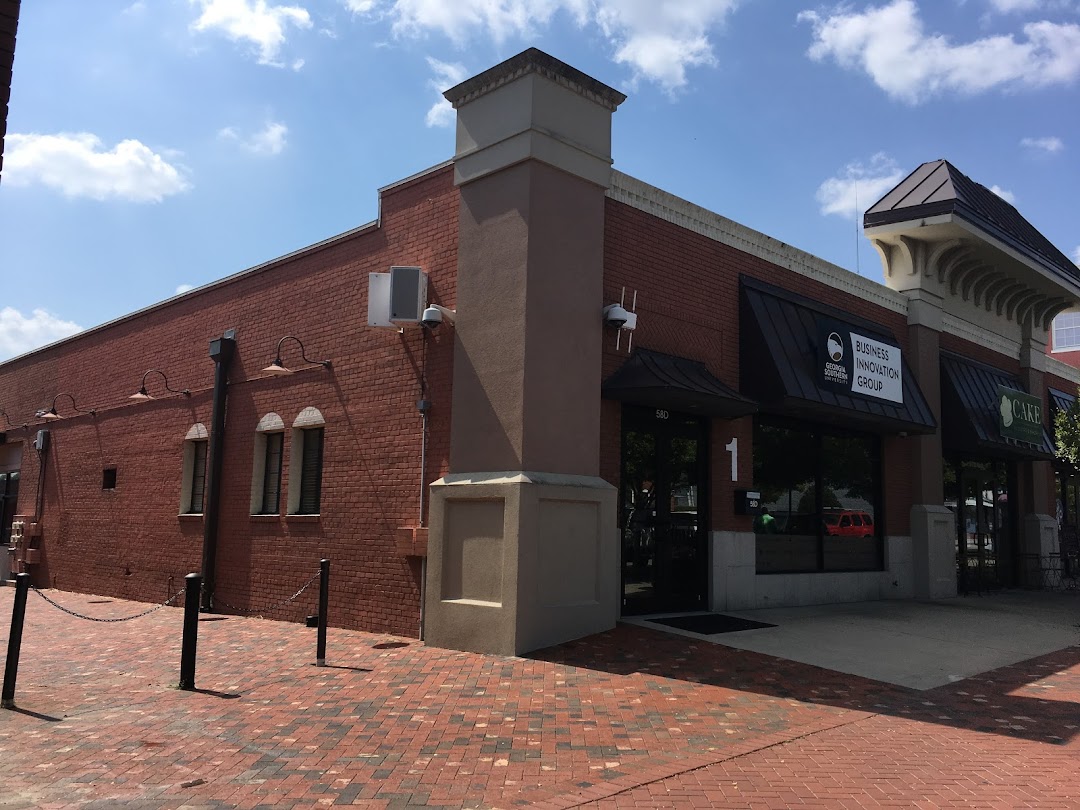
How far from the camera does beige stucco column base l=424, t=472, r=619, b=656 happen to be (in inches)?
364

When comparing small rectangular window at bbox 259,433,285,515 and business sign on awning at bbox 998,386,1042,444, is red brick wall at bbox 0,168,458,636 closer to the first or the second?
small rectangular window at bbox 259,433,285,515

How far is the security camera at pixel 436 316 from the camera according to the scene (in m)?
10.6

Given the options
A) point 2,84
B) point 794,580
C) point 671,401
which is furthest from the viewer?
point 794,580

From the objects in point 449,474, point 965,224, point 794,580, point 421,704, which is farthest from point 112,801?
point 965,224

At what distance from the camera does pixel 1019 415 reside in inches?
715

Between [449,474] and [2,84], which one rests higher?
[2,84]

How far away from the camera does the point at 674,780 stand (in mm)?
5391

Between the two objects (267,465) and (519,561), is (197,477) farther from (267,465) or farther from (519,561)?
(519,561)

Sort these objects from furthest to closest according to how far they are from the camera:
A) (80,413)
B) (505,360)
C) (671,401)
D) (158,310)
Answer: (80,413), (158,310), (671,401), (505,360)

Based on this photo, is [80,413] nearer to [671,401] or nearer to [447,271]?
[447,271]

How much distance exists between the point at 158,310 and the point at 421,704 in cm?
1262

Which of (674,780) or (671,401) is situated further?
(671,401)

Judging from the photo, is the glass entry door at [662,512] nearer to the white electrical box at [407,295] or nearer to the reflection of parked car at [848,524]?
the white electrical box at [407,295]

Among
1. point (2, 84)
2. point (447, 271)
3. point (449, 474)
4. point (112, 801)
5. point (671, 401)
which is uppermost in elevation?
point (447, 271)
